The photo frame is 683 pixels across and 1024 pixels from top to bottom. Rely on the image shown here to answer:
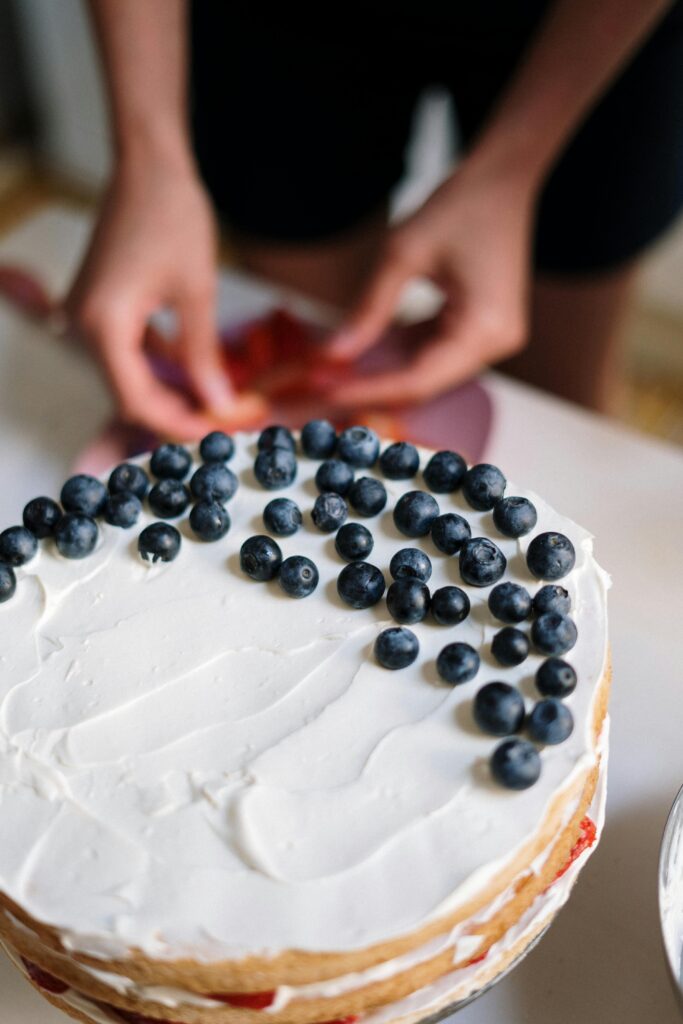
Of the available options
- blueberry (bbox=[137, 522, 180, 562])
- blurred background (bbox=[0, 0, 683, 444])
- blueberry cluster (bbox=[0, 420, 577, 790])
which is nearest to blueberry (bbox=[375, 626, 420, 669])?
blueberry cluster (bbox=[0, 420, 577, 790])

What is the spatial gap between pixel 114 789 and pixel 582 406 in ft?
4.21

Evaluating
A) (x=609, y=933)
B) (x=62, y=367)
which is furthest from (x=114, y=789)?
(x=62, y=367)

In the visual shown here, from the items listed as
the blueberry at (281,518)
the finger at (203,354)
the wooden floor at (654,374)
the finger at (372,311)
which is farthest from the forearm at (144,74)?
the wooden floor at (654,374)

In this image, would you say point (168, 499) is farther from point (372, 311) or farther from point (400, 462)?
point (372, 311)

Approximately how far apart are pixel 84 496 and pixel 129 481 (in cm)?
4

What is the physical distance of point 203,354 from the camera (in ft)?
4.36

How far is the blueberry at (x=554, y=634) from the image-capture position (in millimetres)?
771

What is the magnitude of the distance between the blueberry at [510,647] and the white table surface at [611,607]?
238mm

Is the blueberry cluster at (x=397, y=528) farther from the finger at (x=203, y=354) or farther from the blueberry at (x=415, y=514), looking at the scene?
the finger at (x=203, y=354)

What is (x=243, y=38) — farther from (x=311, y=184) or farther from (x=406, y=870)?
(x=406, y=870)

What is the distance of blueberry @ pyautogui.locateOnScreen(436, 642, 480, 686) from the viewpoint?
0.76 metres

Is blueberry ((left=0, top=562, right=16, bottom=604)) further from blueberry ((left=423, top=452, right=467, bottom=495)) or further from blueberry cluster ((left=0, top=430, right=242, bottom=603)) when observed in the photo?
blueberry ((left=423, top=452, right=467, bottom=495))

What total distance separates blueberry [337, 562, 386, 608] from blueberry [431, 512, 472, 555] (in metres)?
0.06

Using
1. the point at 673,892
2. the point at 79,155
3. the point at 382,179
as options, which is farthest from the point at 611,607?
the point at 79,155
